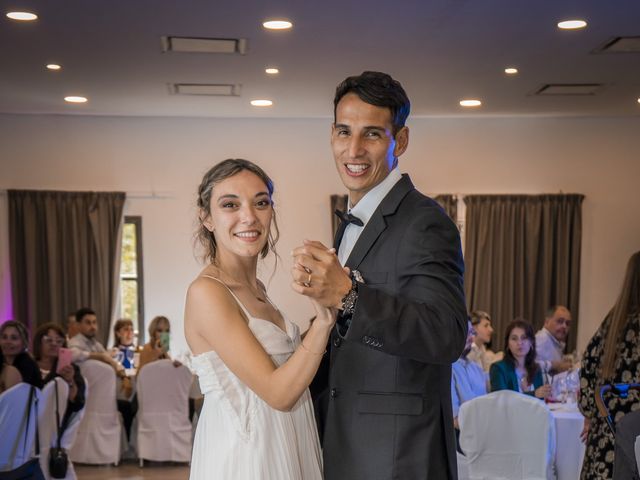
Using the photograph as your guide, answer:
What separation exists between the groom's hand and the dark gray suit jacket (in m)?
0.19

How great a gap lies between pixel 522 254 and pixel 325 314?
9380 mm

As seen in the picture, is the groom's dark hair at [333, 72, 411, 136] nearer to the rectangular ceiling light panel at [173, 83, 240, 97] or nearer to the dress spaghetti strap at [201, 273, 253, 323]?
the dress spaghetti strap at [201, 273, 253, 323]

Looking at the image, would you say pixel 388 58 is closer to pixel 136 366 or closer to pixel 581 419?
pixel 581 419

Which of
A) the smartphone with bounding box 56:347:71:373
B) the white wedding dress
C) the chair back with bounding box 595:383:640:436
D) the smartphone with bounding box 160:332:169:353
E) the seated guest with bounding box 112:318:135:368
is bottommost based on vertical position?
the seated guest with bounding box 112:318:135:368

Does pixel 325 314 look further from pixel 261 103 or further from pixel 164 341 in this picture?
pixel 261 103

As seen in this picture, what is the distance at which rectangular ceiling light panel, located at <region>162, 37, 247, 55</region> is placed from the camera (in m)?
7.00

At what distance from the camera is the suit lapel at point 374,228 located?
87.7 inches

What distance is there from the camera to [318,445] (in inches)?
100

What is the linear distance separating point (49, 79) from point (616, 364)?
6252 millimetres

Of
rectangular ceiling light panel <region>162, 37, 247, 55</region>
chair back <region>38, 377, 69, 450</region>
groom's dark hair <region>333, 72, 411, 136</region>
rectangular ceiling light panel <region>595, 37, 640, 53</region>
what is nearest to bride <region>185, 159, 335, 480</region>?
groom's dark hair <region>333, 72, 411, 136</region>

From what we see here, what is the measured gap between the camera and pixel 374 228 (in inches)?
88.1

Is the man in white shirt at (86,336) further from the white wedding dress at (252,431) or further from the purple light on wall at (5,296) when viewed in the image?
the white wedding dress at (252,431)

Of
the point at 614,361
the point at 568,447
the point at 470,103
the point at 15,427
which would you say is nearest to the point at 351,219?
the point at 614,361

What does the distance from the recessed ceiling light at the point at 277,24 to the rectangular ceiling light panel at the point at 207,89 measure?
2.46m
